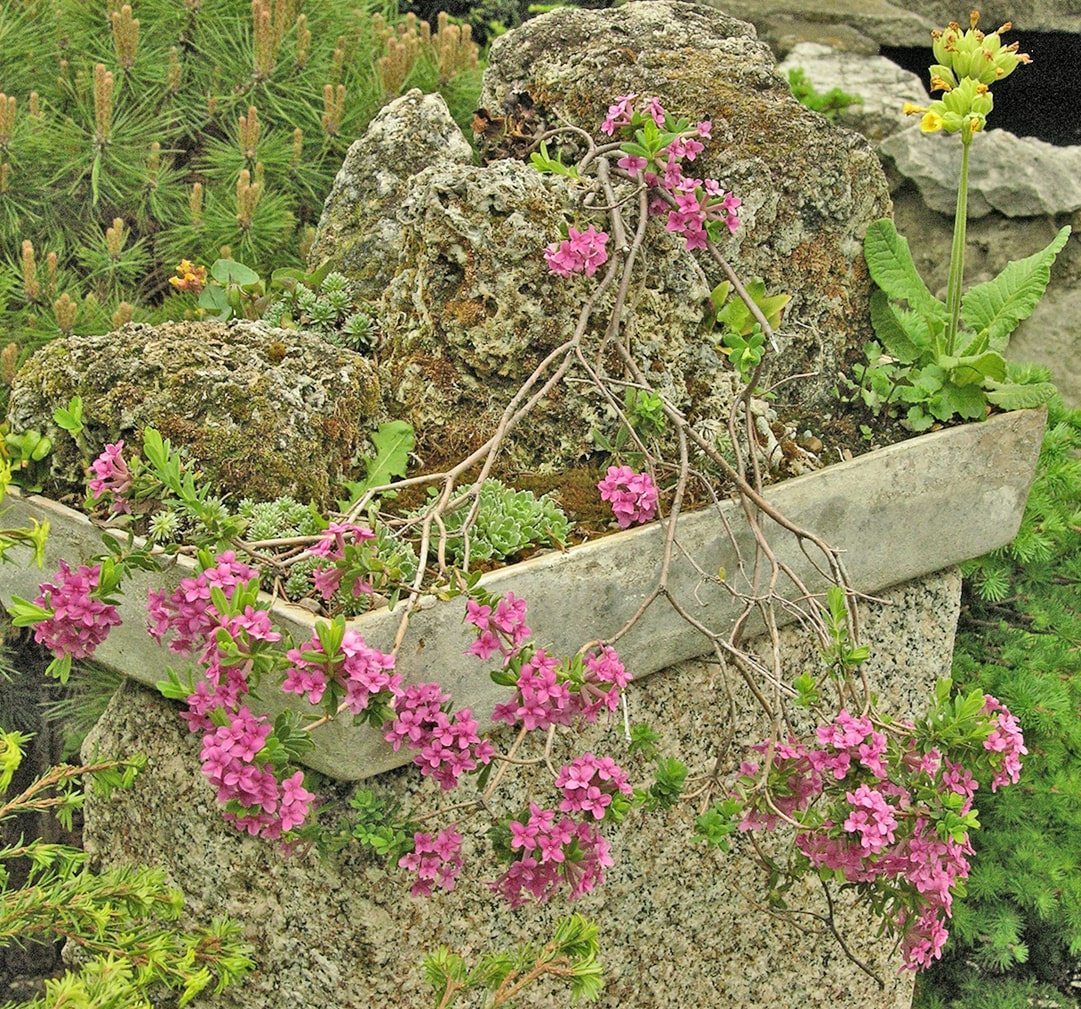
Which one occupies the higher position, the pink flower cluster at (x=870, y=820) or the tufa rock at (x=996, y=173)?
the pink flower cluster at (x=870, y=820)

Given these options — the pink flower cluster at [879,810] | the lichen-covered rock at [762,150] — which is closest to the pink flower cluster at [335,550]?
the pink flower cluster at [879,810]

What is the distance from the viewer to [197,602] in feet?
5.26

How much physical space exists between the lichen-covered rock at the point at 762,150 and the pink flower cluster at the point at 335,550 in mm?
1152

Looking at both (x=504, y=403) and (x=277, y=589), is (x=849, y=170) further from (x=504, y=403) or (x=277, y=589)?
(x=277, y=589)

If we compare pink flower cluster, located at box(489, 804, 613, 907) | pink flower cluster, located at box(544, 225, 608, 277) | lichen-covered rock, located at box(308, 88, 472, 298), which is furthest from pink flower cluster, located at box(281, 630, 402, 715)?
lichen-covered rock, located at box(308, 88, 472, 298)

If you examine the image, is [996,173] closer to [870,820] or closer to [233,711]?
[870,820]

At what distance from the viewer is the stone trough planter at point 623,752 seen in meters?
1.95

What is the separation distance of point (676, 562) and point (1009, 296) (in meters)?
1.02

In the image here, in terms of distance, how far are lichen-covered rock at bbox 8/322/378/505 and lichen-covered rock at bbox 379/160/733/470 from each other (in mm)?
202

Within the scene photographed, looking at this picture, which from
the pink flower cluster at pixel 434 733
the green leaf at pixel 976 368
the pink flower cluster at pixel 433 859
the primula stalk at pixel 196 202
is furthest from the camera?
the primula stalk at pixel 196 202

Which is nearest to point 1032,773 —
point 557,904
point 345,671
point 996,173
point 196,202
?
point 557,904

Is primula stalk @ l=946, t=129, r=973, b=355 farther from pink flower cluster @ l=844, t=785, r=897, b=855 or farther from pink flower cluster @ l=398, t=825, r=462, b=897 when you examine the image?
pink flower cluster @ l=398, t=825, r=462, b=897

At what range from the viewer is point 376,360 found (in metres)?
2.40

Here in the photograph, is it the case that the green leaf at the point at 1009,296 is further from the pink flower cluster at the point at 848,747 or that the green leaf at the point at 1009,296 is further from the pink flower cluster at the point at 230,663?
the pink flower cluster at the point at 230,663
